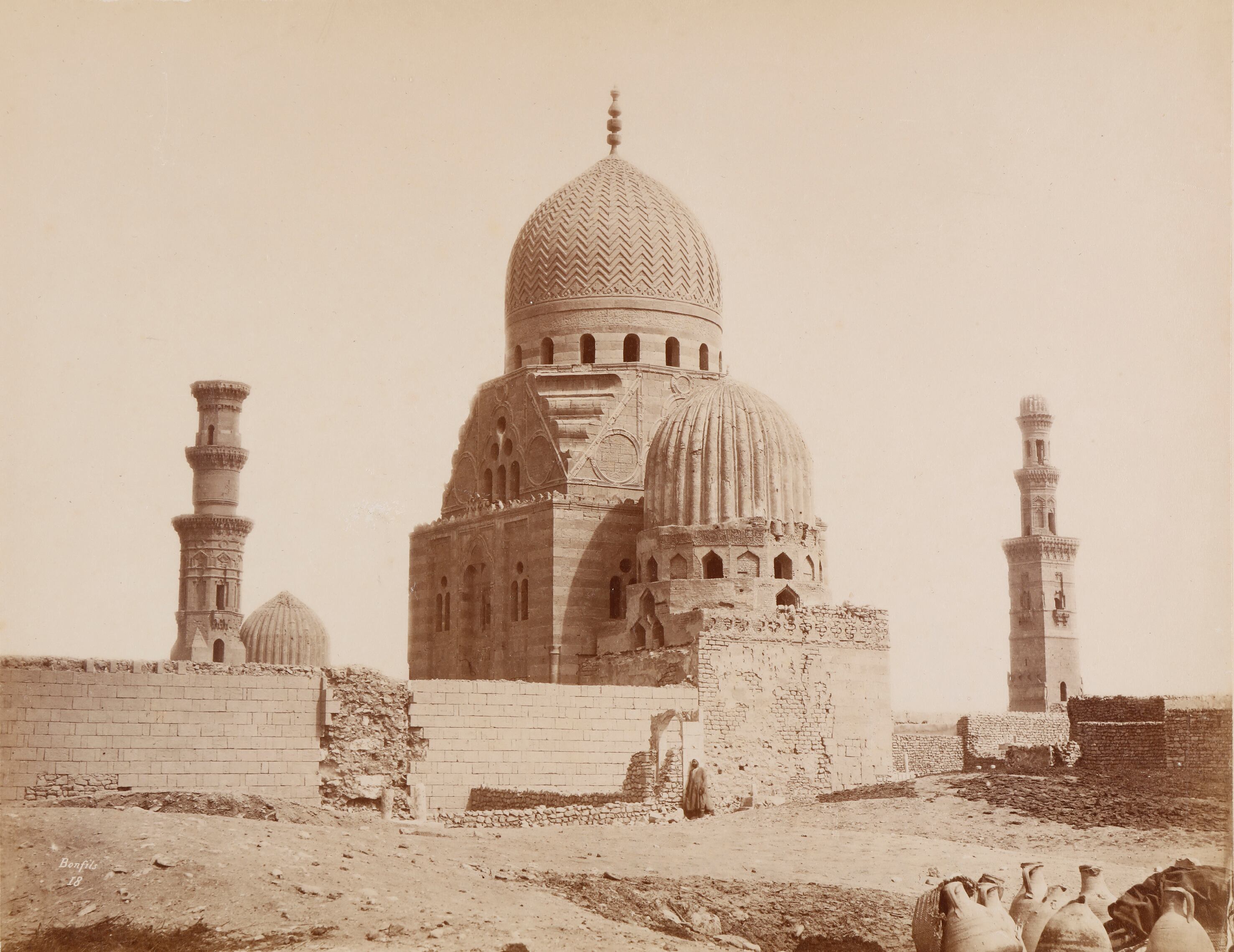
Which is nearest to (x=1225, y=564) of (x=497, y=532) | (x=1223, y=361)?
(x=1223, y=361)

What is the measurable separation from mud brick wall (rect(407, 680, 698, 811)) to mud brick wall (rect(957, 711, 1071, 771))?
1128cm

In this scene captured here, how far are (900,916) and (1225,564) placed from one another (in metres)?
5.48

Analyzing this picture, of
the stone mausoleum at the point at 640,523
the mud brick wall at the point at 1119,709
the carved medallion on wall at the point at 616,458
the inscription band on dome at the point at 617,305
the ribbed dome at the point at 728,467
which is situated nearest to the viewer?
the mud brick wall at the point at 1119,709

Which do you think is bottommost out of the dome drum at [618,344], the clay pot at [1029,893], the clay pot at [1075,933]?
the clay pot at [1075,933]

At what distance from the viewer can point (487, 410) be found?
33875mm

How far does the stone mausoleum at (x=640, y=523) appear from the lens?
27.4 metres

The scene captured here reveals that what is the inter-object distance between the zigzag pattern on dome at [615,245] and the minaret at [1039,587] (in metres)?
26.7

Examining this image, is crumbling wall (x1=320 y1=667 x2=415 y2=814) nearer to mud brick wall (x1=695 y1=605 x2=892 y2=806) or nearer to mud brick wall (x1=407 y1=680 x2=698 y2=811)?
mud brick wall (x1=407 y1=680 x2=698 y2=811)

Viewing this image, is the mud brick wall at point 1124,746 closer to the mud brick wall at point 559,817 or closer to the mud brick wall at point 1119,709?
the mud brick wall at point 1119,709

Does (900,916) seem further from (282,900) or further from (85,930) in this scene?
(85,930)

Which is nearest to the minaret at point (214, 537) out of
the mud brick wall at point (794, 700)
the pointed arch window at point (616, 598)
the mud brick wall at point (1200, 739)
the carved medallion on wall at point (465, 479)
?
the carved medallion on wall at point (465, 479)

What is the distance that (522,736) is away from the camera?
915 inches

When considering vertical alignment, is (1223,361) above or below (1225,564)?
above

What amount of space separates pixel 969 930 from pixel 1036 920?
93 cm
